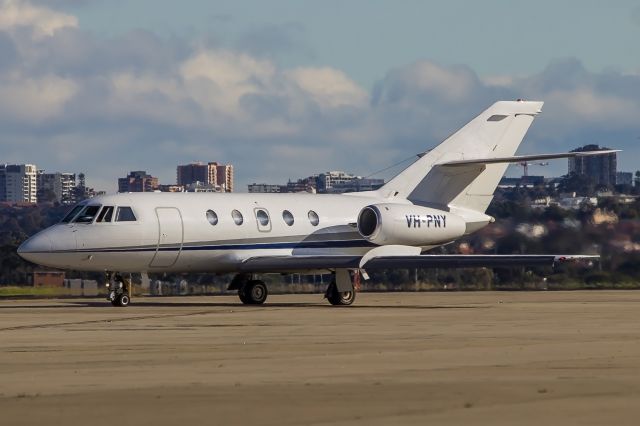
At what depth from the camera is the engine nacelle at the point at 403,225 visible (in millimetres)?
39031

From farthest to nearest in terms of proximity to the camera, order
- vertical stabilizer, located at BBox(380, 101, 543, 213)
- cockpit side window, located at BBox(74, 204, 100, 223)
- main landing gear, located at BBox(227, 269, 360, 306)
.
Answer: vertical stabilizer, located at BBox(380, 101, 543, 213) < main landing gear, located at BBox(227, 269, 360, 306) < cockpit side window, located at BBox(74, 204, 100, 223)

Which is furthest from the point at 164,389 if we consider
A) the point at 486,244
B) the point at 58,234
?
the point at 486,244

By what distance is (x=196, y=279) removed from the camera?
5988cm

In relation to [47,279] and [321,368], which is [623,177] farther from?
[321,368]

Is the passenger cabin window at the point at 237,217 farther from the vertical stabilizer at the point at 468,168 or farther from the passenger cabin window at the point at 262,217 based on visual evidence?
the vertical stabilizer at the point at 468,168

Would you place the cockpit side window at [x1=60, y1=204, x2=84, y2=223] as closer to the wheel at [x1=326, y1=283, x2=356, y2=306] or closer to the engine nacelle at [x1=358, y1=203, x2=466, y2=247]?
the wheel at [x1=326, y1=283, x2=356, y2=306]

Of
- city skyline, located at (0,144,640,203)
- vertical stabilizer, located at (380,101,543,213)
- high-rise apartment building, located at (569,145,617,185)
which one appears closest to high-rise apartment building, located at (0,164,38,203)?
city skyline, located at (0,144,640,203)

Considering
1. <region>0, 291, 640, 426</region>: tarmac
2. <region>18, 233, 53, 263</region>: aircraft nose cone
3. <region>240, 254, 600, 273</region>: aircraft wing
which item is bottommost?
<region>0, 291, 640, 426</region>: tarmac

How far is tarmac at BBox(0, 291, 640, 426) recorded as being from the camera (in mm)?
13547

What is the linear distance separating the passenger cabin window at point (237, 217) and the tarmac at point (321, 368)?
6.69 metres

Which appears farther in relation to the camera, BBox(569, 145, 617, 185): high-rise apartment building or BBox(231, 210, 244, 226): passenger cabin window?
BBox(569, 145, 617, 185): high-rise apartment building

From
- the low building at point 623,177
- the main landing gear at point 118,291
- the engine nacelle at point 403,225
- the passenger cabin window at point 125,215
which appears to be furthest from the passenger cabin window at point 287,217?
the low building at point 623,177

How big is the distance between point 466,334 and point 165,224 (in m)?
14.5

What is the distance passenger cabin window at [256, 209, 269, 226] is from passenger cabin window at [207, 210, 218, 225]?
4.46 feet
